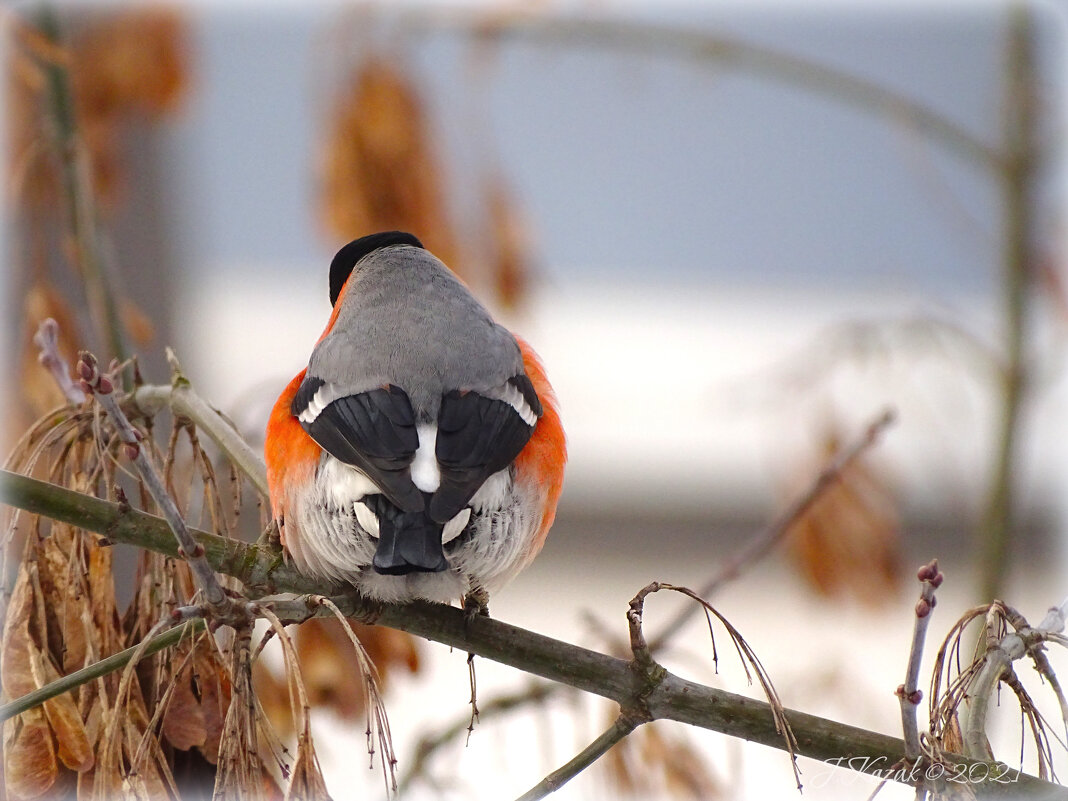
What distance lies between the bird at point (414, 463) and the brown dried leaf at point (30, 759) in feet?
1.37

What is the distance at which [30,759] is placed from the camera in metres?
1.39

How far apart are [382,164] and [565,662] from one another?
42.6 inches

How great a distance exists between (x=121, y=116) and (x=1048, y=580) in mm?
4685

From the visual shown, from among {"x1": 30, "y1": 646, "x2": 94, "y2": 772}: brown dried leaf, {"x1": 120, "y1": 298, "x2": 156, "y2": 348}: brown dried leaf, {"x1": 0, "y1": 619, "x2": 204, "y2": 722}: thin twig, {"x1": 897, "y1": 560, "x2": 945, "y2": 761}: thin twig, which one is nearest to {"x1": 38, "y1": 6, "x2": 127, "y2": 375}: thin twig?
{"x1": 120, "y1": 298, "x2": 156, "y2": 348}: brown dried leaf

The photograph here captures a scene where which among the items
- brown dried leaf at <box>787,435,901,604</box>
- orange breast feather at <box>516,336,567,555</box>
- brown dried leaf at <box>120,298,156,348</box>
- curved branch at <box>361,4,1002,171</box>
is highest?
curved branch at <box>361,4,1002,171</box>

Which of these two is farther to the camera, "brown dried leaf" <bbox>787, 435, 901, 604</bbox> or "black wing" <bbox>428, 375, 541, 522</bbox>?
"brown dried leaf" <bbox>787, 435, 901, 604</bbox>

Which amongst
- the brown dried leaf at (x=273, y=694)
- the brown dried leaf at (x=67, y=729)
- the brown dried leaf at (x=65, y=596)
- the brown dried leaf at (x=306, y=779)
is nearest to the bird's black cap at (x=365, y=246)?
the brown dried leaf at (x=273, y=694)

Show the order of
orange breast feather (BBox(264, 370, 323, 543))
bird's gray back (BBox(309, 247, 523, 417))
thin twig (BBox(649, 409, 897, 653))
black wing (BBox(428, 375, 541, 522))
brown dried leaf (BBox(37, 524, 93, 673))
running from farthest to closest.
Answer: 1. thin twig (BBox(649, 409, 897, 653))
2. bird's gray back (BBox(309, 247, 523, 417))
3. orange breast feather (BBox(264, 370, 323, 543))
4. black wing (BBox(428, 375, 541, 522))
5. brown dried leaf (BBox(37, 524, 93, 673))

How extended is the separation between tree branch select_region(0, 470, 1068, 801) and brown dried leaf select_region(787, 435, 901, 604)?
3.14ft

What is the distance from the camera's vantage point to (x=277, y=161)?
257 inches

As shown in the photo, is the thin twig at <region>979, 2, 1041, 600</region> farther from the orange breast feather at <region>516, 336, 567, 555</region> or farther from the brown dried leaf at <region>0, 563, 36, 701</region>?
the brown dried leaf at <region>0, 563, 36, 701</region>

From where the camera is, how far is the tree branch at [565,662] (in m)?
1.38

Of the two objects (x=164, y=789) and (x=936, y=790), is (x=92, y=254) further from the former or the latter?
(x=936, y=790)

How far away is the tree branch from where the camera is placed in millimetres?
1383
